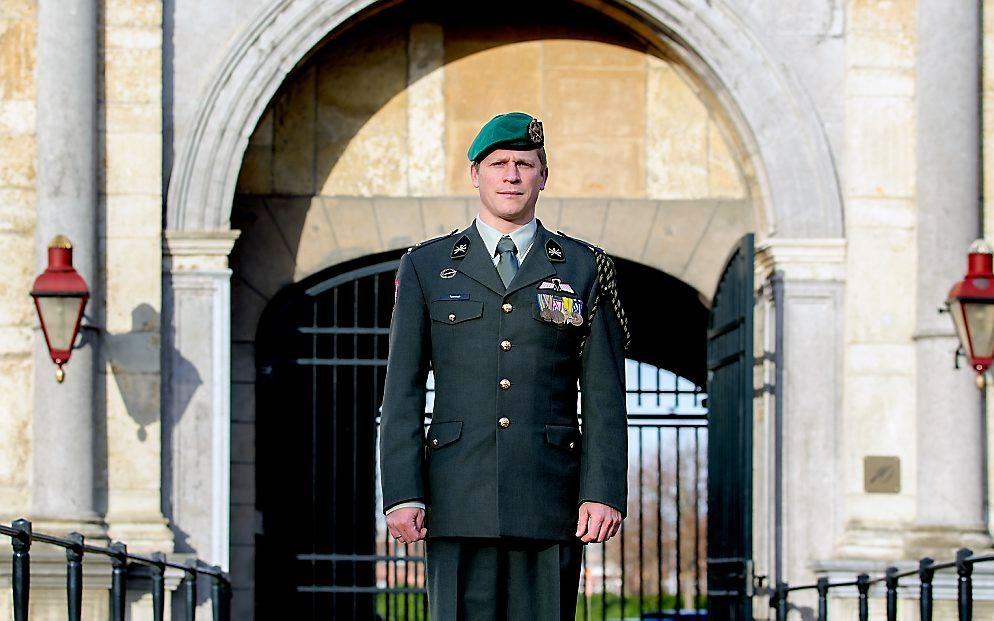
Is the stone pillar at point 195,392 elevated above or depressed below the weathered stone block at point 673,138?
below

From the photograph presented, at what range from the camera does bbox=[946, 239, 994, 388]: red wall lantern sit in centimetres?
1019

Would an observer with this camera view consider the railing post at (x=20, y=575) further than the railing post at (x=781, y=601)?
No

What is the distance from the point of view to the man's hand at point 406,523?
5.06m

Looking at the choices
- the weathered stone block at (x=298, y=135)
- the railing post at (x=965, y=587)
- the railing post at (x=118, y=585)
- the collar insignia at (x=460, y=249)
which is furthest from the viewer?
the weathered stone block at (x=298, y=135)

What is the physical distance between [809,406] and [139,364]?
11.5 ft

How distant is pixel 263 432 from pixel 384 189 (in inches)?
60.3

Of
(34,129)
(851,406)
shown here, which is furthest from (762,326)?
(34,129)

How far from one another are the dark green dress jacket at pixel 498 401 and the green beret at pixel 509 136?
242 millimetres

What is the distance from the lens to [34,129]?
10.6 meters

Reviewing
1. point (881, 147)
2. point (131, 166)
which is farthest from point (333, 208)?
point (881, 147)

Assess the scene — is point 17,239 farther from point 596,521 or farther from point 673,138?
point 596,521

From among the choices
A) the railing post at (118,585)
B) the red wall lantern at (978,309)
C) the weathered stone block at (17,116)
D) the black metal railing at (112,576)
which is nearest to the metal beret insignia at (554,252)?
the black metal railing at (112,576)

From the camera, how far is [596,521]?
5.14 metres

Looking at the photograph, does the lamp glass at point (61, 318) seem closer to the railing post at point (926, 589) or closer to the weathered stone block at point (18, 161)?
the weathered stone block at point (18, 161)
